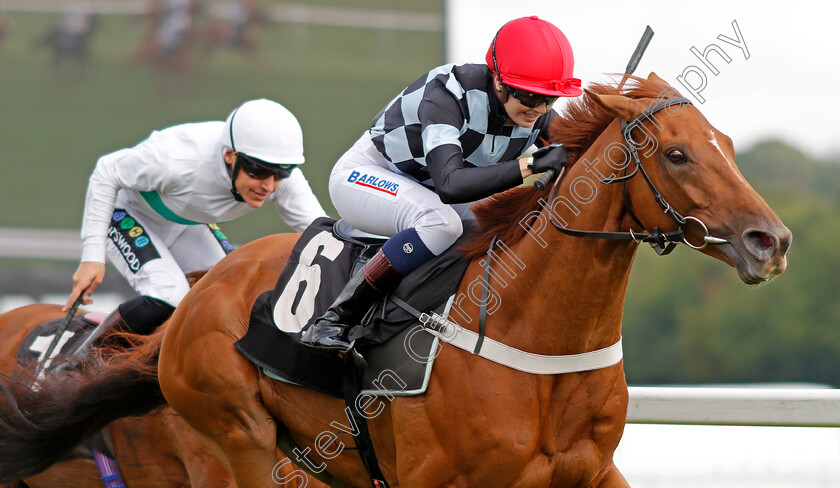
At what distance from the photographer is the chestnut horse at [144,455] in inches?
163

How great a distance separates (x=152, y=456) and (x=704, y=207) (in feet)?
9.56

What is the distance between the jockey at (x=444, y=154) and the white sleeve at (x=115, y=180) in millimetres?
1214

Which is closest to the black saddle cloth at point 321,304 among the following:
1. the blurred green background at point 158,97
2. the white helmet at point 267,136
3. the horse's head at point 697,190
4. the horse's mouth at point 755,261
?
the white helmet at point 267,136

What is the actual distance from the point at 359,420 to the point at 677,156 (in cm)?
136

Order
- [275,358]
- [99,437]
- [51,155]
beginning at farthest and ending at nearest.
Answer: [51,155], [99,437], [275,358]

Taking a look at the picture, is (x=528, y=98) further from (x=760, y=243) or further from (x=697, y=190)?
(x=760, y=243)

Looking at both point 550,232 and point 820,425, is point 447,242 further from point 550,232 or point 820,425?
point 820,425

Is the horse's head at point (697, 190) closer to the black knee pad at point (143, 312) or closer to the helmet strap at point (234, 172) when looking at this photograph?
the helmet strap at point (234, 172)

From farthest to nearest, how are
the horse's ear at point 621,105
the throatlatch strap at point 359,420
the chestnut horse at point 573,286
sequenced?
the throatlatch strap at point 359,420, the horse's ear at point 621,105, the chestnut horse at point 573,286

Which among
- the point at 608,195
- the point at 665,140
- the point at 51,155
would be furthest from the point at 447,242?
the point at 51,155

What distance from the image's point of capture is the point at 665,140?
2617 mm

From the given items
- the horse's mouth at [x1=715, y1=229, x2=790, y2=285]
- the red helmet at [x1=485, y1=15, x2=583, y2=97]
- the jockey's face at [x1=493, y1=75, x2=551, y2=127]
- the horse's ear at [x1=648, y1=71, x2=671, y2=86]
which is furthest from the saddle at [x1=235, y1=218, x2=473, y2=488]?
the horse's mouth at [x1=715, y1=229, x2=790, y2=285]

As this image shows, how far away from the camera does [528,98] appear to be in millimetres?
3021

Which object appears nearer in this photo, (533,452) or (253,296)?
(533,452)
